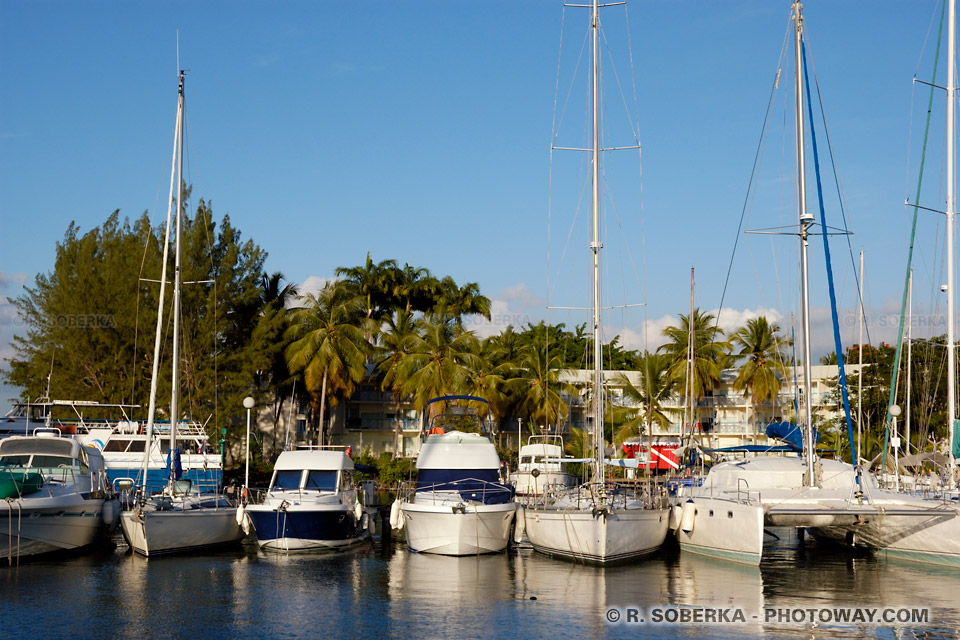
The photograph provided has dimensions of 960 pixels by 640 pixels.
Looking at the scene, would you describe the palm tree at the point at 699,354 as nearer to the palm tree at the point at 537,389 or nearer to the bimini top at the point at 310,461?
the palm tree at the point at 537,389

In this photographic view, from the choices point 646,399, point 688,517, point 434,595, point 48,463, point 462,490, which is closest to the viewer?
point 434,595

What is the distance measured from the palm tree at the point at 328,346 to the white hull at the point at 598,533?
3045cm

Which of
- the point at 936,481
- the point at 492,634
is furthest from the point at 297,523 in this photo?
the point at 936,481

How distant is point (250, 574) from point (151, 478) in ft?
50.6

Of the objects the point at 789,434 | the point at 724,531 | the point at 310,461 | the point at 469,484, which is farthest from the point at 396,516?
the point at 789,434

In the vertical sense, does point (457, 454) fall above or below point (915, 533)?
above

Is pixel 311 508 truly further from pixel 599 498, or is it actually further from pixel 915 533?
Answer: pixel 915 533

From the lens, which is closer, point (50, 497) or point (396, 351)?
point (50, 497)

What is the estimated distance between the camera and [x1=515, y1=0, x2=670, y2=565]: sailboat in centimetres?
2541

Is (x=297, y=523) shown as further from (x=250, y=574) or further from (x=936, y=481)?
(x=936, y=481)

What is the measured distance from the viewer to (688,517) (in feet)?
92.3

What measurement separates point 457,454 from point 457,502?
88.6 inches

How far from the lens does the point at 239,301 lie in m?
56.3

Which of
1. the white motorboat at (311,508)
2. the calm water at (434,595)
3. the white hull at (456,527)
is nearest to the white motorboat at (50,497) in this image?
the calm water at (434,595)
